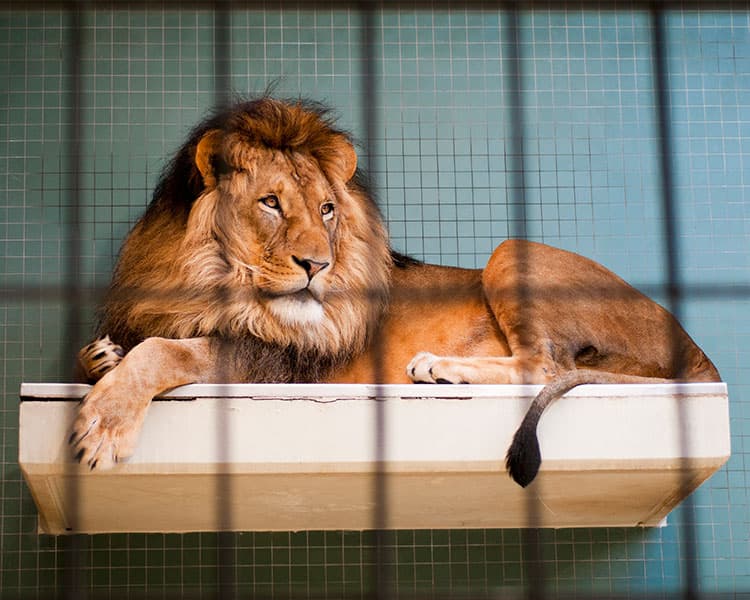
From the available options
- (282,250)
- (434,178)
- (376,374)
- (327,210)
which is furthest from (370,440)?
(434,178)

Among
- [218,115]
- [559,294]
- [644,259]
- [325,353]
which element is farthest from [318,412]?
[644,259]

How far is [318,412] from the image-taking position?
2.35m

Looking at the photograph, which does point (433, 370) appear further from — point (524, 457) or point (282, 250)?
point (282, 250)

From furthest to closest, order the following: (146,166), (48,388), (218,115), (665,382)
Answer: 1. (146,166)
2. (218,115)
3. (665,382)
4. (48,388)

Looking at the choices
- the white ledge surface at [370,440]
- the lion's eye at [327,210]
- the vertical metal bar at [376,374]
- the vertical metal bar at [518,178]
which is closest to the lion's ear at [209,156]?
the lion's eye at [327,210]

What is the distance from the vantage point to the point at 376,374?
→ 273 cm

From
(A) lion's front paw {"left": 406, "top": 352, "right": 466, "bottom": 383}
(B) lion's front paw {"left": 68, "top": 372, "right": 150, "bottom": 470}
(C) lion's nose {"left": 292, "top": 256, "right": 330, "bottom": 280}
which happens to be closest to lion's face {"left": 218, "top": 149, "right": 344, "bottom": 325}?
(C) lion's nose {"left": 292, "top": 256, "right": 330, "bottom": 280}

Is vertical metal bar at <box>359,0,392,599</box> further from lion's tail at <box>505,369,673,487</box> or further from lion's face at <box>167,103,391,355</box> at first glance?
lion's tail at <box>505,369,673,487</box>

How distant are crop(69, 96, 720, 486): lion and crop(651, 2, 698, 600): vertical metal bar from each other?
5.6 inches

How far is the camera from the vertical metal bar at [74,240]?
2900 mm

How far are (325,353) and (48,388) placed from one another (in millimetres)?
629

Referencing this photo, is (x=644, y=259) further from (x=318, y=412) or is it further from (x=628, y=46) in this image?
(x=318, y=412)

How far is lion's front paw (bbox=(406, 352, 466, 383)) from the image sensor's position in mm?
2506

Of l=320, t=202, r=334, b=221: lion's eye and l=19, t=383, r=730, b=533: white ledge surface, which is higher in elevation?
l=320, t=202, r=334, b=221: lion's eye
